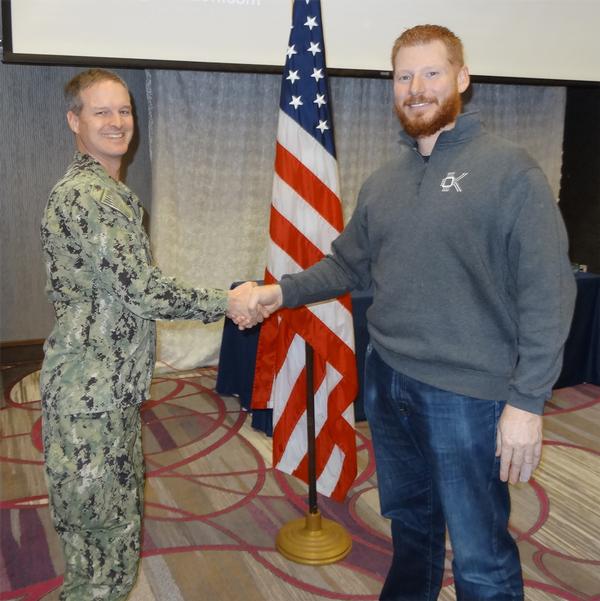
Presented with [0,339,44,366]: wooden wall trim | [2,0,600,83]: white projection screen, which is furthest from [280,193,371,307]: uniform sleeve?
[0,339,44,366]: wooden wall trim

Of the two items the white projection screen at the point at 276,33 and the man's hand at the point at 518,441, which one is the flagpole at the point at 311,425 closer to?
the man's hand at the point at 518,441

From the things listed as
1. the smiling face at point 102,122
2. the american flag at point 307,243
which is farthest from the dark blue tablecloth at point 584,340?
the smiling face at point 102,122

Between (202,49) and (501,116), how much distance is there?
2.80 metres

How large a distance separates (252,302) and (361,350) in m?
1.68

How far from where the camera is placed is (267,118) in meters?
4.80

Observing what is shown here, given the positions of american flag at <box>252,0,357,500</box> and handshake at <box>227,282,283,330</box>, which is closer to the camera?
handshake at <box>227,282,283,330</box>

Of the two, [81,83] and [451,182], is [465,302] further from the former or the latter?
[81,83]

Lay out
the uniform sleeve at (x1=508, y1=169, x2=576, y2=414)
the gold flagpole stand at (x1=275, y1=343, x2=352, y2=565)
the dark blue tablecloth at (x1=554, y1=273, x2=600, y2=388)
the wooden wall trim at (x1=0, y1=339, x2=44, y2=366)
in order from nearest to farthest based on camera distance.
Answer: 1. the uniform sleeve at (x1=508, y1=169, x2=576, y2=414)
2. the gold flagpole stand at (x1=275, y1=343, x2=352, y2=565)
3. the dark blue tablecloth at (x1=554, y1=273, x2=600, y2=388)
4. the wooden wall trim at (x1=0, y1=339, x2=44, y2=366)

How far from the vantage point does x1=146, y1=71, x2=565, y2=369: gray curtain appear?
4.57 meters

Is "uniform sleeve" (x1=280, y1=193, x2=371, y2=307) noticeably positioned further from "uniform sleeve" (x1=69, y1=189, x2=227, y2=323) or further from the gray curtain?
the gray curtain

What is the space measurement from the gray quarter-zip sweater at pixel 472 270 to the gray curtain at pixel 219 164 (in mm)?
3009

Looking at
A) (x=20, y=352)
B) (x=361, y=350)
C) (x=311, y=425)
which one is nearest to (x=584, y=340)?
(x=361, y=350)

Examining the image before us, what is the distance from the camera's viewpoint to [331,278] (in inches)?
85.2

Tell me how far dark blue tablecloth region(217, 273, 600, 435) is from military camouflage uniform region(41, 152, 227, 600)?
184 centimetres
